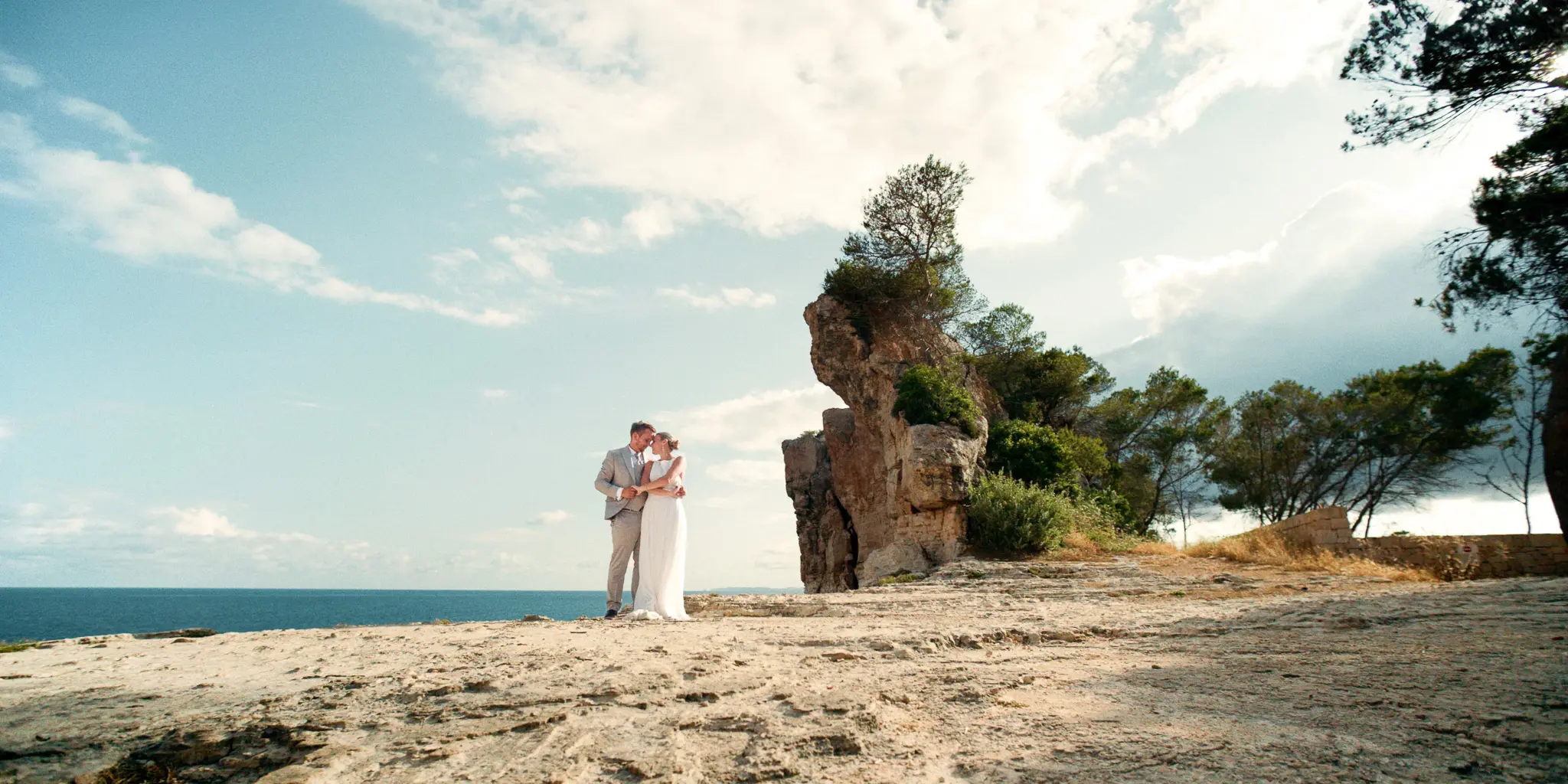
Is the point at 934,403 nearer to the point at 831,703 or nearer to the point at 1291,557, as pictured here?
the point at 1291,557

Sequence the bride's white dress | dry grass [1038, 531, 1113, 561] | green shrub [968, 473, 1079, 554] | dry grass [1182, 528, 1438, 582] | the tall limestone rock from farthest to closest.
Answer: the tall limestone rock < green shrub [968, 473, 1079, 554] < dry grass [1038, 531, 1113, 561] < dry grass [1182, 528, 1438, 582] < the bride's white dress

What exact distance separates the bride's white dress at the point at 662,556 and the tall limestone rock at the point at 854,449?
10.3 meters

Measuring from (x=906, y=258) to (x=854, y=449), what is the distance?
699cm

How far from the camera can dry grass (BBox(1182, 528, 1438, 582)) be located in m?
9.98

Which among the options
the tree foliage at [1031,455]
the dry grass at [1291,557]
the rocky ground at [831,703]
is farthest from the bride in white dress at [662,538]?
the tree foliage at [1031,455]

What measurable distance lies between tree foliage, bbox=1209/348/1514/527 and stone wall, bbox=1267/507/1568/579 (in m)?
14.5

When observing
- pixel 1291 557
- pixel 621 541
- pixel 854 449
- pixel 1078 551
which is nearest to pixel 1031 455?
pixel 1078 551

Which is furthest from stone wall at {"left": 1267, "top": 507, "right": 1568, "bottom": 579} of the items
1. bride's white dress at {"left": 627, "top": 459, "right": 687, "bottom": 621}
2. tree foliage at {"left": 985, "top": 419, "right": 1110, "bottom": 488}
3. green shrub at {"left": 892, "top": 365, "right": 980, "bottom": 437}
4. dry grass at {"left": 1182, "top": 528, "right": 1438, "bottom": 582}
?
bride's white dress at {"left": 627, "top": 459, "right": 687, "bottom": 621}

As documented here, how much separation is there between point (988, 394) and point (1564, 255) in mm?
14249

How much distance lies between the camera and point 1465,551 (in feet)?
39.5

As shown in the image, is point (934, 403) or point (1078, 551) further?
point (934, 403)

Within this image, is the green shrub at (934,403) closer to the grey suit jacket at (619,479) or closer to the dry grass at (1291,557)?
the dry grass at (1291,557)

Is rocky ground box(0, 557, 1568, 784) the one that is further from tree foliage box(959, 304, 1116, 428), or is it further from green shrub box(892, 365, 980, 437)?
tree foliage box(959, 304, 1116, 428)

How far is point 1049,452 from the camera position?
1938 cm
